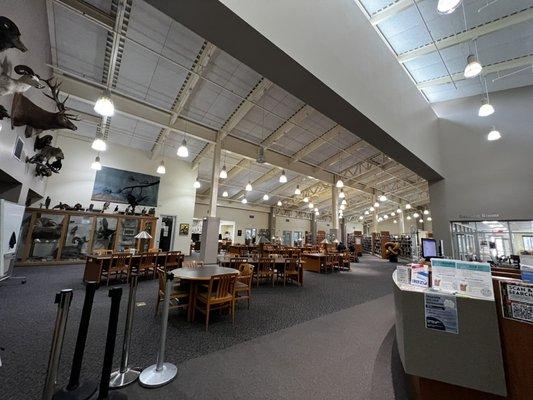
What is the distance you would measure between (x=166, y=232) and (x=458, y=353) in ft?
36.7

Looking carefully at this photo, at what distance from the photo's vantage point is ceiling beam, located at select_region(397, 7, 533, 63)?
12.8 feet

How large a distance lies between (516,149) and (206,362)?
9.08 m

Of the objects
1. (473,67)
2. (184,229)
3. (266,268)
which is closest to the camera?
(473,67)

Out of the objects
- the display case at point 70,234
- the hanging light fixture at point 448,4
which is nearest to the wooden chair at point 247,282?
the hanging light fixture at point 448,4

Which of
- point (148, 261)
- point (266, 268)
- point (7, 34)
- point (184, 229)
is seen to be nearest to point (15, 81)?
point (7, 34)

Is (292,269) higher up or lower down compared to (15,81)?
lower down

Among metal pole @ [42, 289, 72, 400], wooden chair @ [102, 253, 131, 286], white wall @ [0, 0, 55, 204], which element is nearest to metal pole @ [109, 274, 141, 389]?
metal pole @ [42, 289, 72, 400]

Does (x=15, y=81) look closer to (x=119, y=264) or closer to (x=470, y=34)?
(x=119, y=264)

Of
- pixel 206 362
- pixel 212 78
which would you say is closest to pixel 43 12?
pixel 212 78

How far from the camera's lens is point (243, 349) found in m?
2.68

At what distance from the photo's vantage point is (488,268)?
5.33 feet

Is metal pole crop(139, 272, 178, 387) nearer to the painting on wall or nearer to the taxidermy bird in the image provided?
the taxidermy bird

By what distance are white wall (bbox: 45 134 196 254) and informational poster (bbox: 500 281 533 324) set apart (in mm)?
11274

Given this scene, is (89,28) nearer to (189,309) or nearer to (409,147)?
(189,309)
